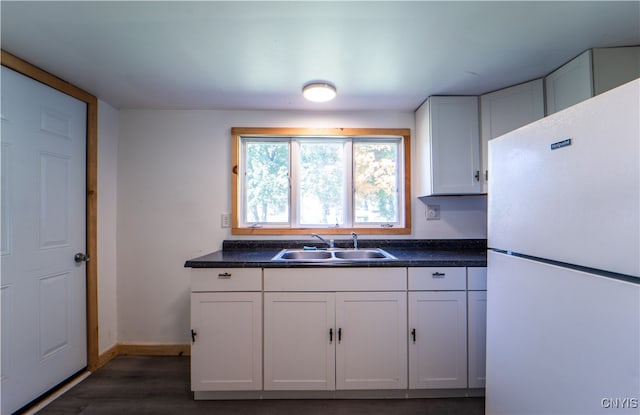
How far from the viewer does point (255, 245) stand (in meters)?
2.09

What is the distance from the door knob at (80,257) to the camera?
5.67 ft

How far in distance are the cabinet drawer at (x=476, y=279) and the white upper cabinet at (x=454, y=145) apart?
61 cm

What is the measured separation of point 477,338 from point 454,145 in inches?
52.4

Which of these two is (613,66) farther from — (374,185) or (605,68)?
(374,185)

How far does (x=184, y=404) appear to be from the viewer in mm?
1527

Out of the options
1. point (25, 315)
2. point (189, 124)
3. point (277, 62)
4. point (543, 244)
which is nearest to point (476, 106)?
point (543, 244)

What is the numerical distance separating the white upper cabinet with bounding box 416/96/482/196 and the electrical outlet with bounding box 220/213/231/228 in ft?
5.50

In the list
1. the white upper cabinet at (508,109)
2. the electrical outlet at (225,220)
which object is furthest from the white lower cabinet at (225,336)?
the white upper cabinet at (508,109)

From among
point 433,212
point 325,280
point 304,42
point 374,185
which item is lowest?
point 325,280

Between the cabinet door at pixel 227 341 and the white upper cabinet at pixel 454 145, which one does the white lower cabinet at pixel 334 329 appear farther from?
the white upper cabinet at pixel 454 145

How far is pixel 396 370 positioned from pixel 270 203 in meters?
1.54

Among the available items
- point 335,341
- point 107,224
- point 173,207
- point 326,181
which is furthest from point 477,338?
point 107,224

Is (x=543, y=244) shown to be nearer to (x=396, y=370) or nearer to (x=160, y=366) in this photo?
(x=396, y=370)

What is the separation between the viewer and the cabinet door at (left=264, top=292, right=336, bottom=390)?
60.0 inches
